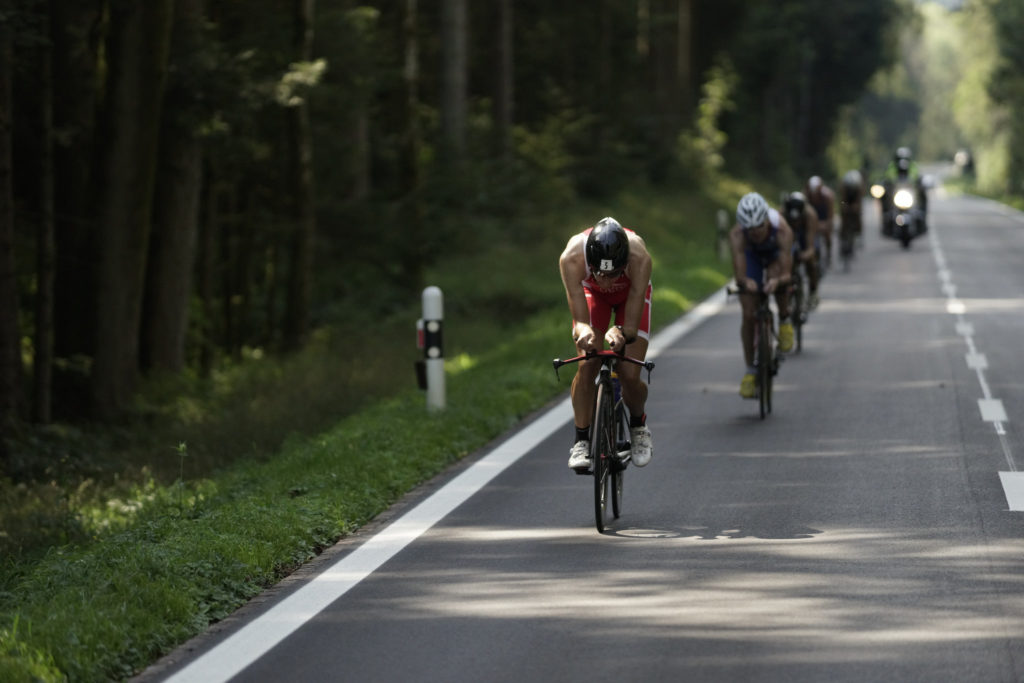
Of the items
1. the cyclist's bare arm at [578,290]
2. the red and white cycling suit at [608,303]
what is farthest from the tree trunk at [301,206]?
the cyclist's bare arm at [578,290]

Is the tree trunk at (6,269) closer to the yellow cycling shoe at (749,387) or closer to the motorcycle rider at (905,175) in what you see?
the yellow cycling shoe at (749,387)

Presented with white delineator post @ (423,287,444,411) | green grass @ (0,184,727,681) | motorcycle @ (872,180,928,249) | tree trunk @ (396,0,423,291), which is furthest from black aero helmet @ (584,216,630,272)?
motorcycle @ (872,180,928,249)

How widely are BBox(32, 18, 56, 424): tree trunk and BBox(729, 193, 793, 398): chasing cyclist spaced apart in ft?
23.9

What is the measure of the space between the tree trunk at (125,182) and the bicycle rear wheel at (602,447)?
9550 millimetres

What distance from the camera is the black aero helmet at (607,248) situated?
26.6 feet

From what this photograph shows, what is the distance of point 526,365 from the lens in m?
15.7

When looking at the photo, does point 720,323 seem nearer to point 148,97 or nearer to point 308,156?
point 308,156

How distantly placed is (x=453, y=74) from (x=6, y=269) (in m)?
15.6

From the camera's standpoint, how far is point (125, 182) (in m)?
16.9

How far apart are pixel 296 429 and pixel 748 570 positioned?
7484 millimetres

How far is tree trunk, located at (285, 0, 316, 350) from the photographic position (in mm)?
20484

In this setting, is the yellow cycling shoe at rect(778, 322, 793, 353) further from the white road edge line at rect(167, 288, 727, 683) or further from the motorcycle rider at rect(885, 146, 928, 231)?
the motorcycle rider at rect(885, 146, 928, 231)

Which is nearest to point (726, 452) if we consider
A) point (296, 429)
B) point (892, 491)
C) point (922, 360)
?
point (892, 491)

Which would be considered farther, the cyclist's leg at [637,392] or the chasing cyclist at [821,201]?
the chasing cyclist at [821,201]
